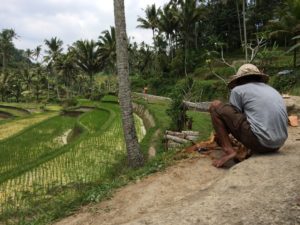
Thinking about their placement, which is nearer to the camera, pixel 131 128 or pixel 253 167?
pixel 253 167

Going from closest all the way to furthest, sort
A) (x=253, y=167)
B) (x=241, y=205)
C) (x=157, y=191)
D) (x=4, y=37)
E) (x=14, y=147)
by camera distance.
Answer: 1. (x=241, y=205)
2. (x=253, y=167)
3. (x=157, y=191)
4. (x=14, y=147)
5. (x=4, y=37)

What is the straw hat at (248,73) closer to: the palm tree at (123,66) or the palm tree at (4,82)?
the palm tree at (123,66)

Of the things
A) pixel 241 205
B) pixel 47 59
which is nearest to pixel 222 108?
pixel 241 205

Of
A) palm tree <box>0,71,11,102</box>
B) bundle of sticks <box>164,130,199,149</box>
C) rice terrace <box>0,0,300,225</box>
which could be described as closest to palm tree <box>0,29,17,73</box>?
palm tree <box>0,71,11,102</box>

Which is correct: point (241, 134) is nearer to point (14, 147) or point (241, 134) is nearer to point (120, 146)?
point (120, 146)

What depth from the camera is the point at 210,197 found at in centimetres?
408

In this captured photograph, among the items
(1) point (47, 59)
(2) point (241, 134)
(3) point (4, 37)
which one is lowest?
(2) point (241, 134)

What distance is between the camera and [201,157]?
5980mm

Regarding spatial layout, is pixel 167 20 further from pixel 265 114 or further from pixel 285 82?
pixel 265 114

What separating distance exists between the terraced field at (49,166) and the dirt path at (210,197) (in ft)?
4.61

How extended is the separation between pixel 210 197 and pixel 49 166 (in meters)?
8.02

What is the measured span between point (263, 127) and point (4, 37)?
73571mm

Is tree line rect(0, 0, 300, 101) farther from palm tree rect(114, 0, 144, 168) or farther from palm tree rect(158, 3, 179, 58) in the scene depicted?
palm tree rect(114, 0, 144, 168)

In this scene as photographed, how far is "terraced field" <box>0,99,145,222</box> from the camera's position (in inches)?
332
